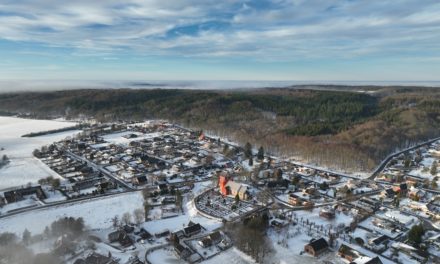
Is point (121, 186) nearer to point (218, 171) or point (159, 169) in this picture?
point (159, 169)

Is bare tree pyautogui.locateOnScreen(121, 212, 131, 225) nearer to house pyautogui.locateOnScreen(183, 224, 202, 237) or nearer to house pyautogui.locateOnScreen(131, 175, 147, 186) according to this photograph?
house pyautogui.locateOnScreen(183, 224, 202, 237)

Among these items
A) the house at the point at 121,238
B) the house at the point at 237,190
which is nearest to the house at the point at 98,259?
the house at the point at 121,238

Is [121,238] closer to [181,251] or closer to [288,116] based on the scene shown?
[181,251]

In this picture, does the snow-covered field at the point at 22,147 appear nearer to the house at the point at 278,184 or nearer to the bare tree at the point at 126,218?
the bare tree at the point at 126,218

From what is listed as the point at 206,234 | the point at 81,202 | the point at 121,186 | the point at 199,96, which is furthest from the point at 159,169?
the point at 199,96

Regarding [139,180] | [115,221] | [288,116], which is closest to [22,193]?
[139,180]
